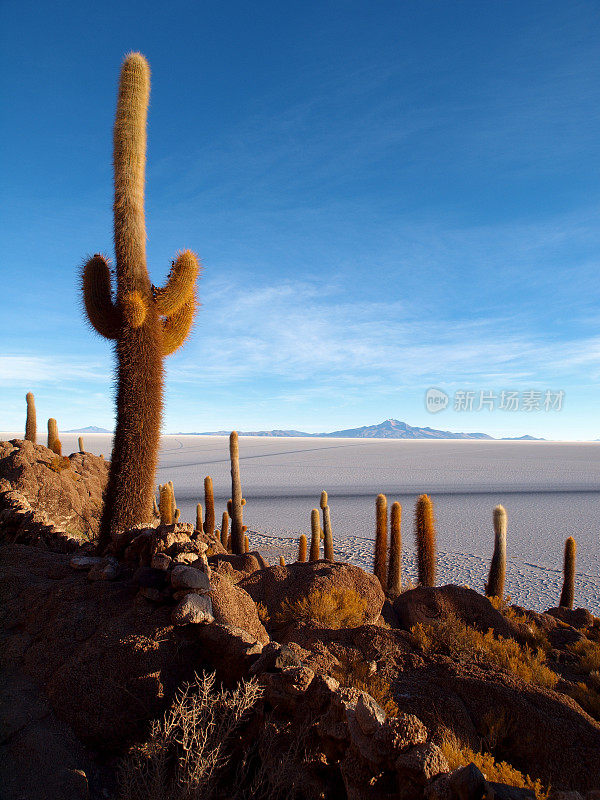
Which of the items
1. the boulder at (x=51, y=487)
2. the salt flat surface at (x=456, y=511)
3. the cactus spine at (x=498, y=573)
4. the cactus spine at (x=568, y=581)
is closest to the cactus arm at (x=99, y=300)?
the boulder at (x=51, y=487)

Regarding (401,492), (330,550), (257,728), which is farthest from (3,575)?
(401,492)

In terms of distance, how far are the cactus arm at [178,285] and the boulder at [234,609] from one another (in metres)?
5.21

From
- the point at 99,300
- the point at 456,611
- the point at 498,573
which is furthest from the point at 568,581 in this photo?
the point at 99,300

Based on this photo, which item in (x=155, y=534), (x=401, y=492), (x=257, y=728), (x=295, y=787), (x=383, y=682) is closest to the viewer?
(x=295, y=787)

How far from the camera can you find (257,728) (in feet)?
12.7

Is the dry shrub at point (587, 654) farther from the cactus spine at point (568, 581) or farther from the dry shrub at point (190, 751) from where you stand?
the cactus spine at point (568, 581)

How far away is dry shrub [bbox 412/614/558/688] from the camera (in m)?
5.92

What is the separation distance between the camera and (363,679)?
488 cm

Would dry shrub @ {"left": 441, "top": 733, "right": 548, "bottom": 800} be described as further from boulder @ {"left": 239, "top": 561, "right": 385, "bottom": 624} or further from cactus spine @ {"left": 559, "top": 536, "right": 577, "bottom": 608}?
cactus spine @ {"left": 559, "top": 536, "right": 577, "bottom": 608}

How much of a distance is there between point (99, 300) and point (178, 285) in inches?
56.9

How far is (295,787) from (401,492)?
127ft

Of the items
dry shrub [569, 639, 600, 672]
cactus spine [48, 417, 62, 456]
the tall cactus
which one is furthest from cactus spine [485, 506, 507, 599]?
cactus spine [48, 417, 62, 456]

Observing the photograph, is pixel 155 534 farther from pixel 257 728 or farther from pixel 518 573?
pixel 518 573

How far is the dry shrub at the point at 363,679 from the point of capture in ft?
14.7
